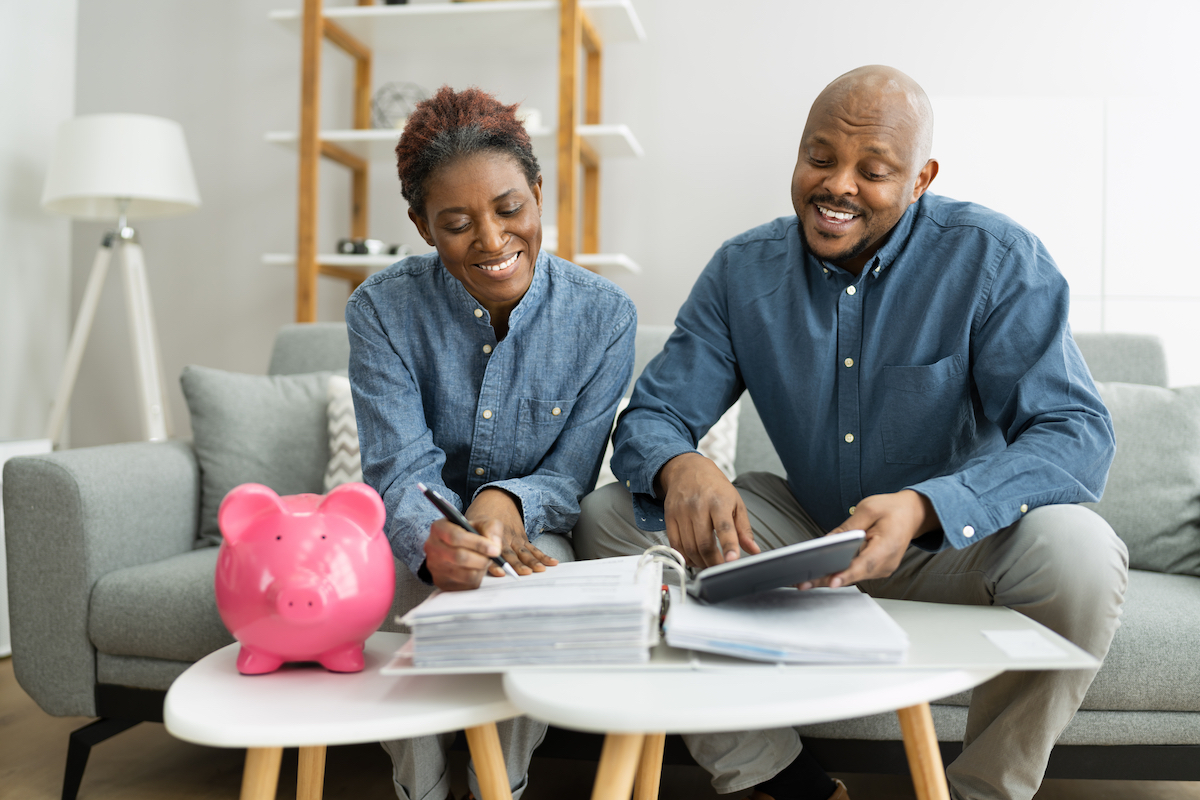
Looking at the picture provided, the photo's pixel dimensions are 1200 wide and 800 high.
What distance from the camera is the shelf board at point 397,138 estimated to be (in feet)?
8.07

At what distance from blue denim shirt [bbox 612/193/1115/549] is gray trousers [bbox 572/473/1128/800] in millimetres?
82

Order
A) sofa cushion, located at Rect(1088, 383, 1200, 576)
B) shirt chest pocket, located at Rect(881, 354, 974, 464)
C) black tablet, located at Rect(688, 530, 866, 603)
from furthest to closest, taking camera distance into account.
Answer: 1. sofa cushion, located at Rect(1088, 383, 1200, 576)
2. shirt chest pocket, located at Rect(881, 354, 974, 464)
3. black tablet, located at Rect(688, 530, 866, 603)

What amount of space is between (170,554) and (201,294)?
1614mm

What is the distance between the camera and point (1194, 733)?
1.24 metres

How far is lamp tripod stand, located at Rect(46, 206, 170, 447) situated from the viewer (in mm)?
2699

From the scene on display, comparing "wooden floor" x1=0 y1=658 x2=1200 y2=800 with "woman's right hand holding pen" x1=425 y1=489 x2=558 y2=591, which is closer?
"woman's right hand holding pen" x1=425 y1=489 x2=558 y2=591

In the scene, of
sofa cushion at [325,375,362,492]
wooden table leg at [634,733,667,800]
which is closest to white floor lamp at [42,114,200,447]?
sofa cushion at [325,375,362,492]

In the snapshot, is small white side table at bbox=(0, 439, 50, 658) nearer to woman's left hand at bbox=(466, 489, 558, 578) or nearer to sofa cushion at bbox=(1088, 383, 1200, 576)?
woman's left hand at bbox=(466, 489, 558, 578)

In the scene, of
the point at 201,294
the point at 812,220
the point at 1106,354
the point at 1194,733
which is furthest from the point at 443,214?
the point at 201,294

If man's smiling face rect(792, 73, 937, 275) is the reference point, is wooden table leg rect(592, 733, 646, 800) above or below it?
below

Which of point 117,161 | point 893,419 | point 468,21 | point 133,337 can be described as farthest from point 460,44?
point 893,419

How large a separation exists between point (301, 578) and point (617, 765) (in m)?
0.32

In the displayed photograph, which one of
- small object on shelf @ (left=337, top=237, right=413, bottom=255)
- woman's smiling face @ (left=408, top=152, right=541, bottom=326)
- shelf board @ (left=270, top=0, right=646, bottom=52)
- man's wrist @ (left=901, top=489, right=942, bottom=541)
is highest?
shelf board @ (left=270, top=0, right=646, bottom=52)

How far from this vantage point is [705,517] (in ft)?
3.26
